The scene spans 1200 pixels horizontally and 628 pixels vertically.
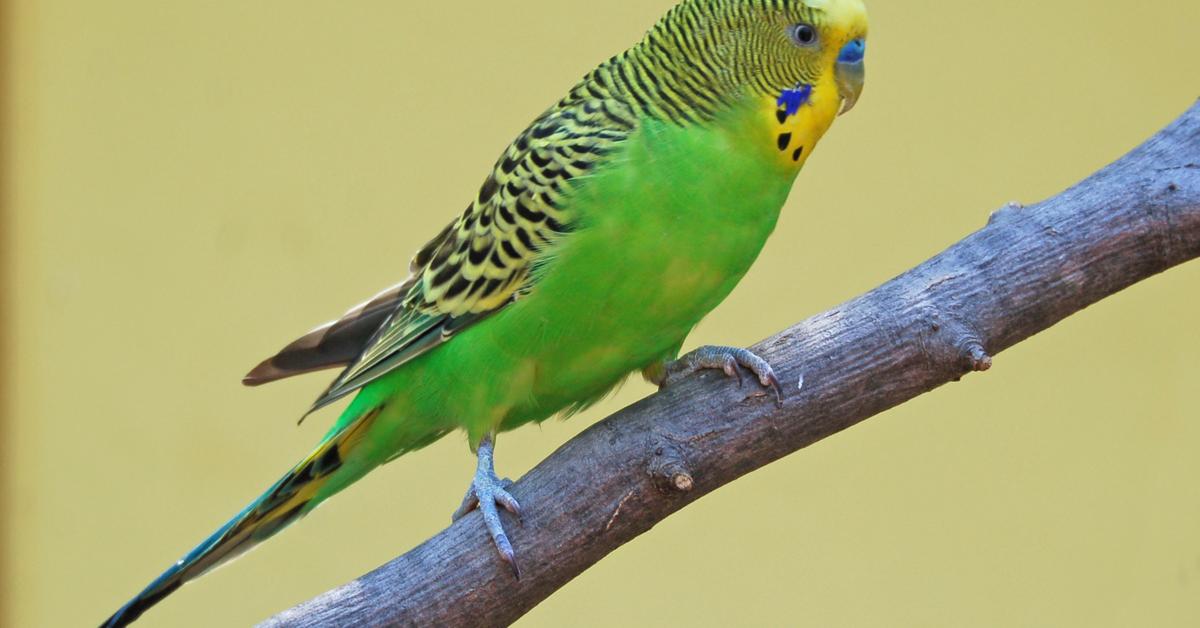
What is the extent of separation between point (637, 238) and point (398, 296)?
76 centimetres

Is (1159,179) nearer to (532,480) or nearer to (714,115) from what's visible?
(714,115)

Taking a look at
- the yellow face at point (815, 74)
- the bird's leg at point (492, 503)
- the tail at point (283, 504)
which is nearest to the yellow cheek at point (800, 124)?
the yellow face at point (815, 74)

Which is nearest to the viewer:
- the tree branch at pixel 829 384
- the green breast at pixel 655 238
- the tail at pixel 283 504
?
the tree branch at pixel 829 384

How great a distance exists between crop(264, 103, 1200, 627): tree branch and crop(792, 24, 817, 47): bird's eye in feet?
1.67

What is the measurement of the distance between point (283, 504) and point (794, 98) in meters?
1.44

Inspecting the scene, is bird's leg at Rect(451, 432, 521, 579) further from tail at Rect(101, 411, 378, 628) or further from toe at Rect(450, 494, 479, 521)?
tail at Rect(101, 411, 378, 628)

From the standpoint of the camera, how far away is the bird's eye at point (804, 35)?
2.59 metres

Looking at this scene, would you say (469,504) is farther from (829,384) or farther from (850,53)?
(850,53)

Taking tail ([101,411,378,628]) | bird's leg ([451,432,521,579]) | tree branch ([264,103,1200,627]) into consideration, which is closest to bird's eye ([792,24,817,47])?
tree branch ([264,103,1200,627])

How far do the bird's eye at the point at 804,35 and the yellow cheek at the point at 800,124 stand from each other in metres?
0.09

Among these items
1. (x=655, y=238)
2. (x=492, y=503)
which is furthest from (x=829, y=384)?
(x=492, y=503)

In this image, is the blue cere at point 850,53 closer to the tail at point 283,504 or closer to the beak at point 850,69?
the beak at point 850,69

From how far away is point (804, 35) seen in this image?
2598mm

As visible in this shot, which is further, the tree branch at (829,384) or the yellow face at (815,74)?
the yellow face at (815,74)
